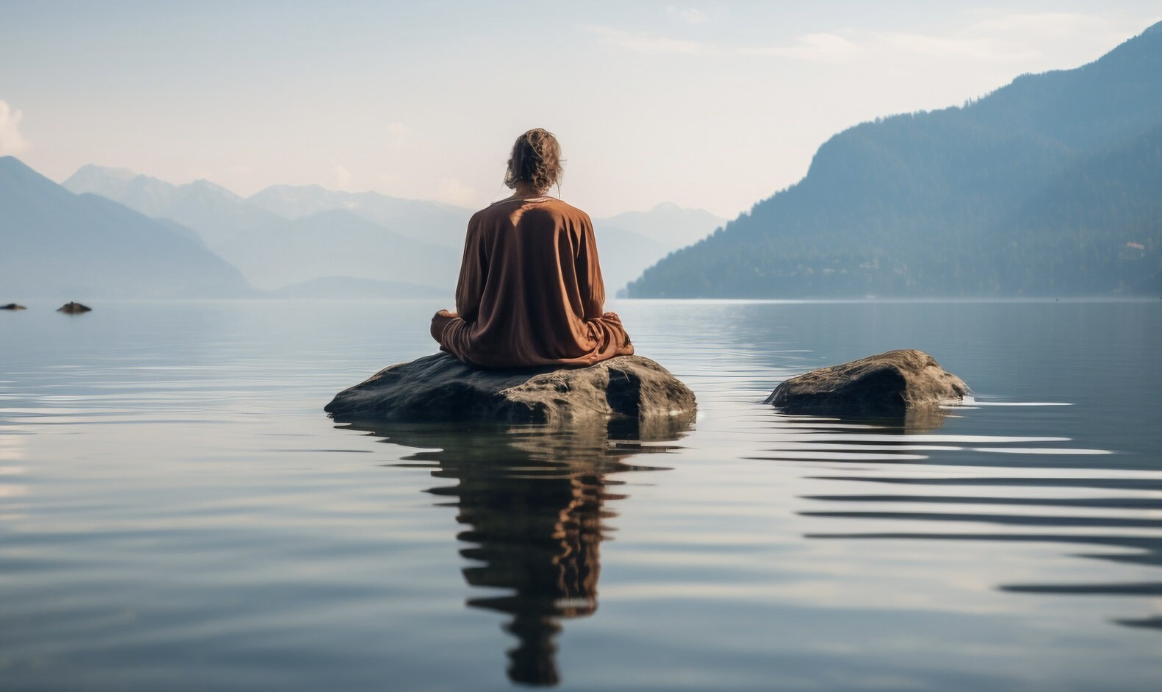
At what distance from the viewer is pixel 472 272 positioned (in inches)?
437

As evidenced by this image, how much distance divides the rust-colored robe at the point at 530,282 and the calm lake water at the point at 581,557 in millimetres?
1565

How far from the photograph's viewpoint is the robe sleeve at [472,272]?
1103 centimetres

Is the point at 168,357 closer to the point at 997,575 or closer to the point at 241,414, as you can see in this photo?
the point at 241,414

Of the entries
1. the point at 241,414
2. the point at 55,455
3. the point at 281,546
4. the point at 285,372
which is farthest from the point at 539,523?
the point at 285,372

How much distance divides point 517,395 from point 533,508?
4.61 meters

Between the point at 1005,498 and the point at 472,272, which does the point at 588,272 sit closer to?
the point at 472,272

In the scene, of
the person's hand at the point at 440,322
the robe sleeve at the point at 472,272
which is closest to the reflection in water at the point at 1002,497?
the robe sleeve at the point at 472,272

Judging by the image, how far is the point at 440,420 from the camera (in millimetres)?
10586

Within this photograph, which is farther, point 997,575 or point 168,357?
point 168,357


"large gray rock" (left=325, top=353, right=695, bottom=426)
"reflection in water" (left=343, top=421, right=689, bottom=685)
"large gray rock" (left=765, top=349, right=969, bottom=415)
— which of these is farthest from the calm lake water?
"large gray rock" (left=765, top=349, right=969, bottom=415)

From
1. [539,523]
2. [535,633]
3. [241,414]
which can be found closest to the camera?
[535,633]

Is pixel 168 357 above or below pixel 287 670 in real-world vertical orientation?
above

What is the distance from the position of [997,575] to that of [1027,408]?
8.61 metres

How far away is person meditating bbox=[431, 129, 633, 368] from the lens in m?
10.8
